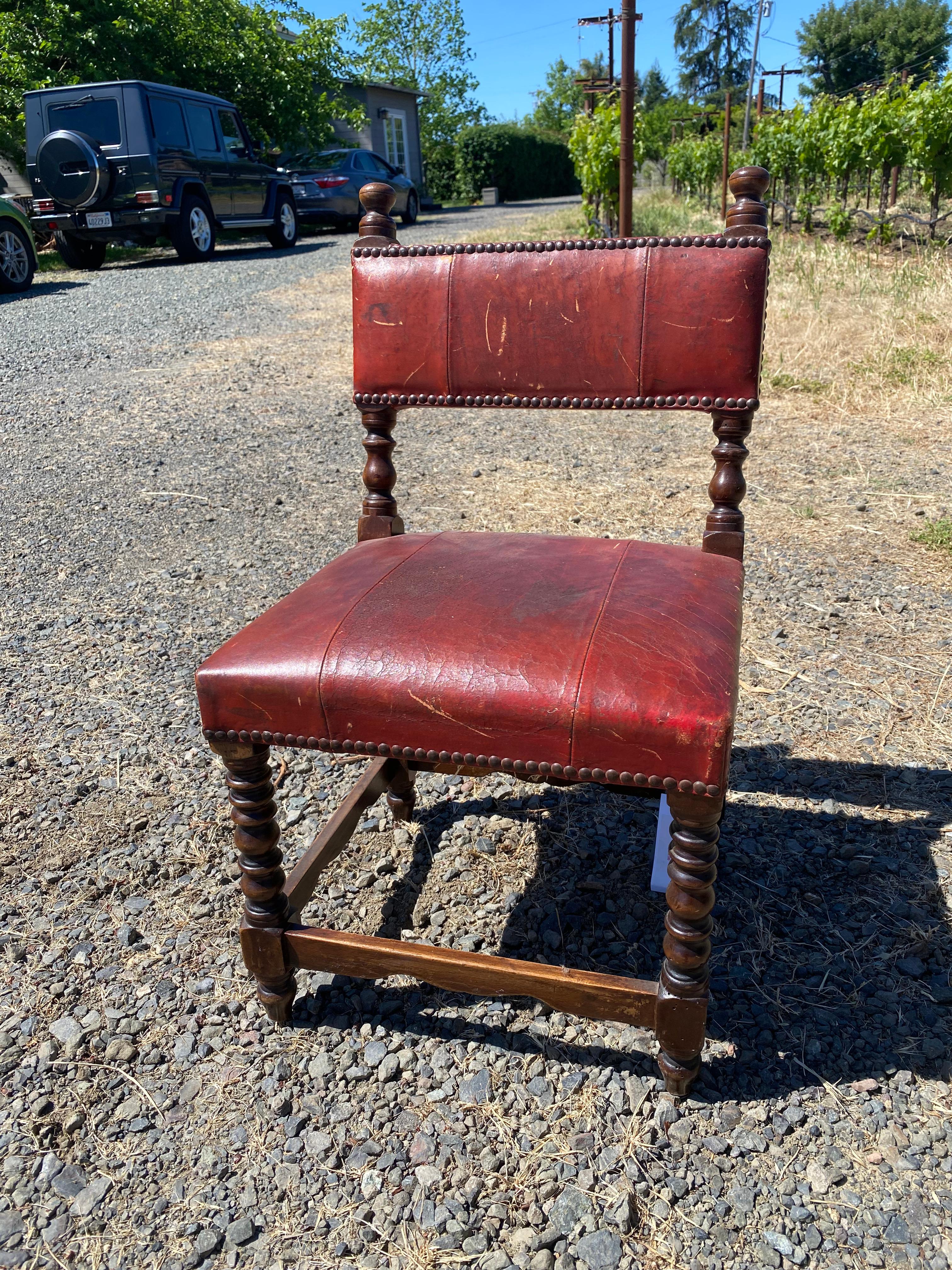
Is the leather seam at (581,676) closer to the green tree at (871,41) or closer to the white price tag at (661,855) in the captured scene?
the white price tag at (661,855)

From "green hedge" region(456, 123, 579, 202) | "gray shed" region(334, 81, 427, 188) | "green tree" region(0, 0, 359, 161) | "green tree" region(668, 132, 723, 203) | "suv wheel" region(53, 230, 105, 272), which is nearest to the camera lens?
"suv wheel" region(53, 230, 105, 272)

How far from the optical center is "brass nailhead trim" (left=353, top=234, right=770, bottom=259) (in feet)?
5.17

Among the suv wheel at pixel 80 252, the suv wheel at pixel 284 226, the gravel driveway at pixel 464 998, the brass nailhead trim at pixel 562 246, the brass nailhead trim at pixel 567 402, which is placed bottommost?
the gravel driveway at pixel 464 998

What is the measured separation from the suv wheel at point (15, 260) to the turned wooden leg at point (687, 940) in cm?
926

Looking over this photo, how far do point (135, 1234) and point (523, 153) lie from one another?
33.1 m

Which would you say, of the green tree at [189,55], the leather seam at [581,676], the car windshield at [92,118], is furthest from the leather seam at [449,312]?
the green tree at [189,55]

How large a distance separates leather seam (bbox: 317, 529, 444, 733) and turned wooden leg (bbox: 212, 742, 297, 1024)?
0.14 meters

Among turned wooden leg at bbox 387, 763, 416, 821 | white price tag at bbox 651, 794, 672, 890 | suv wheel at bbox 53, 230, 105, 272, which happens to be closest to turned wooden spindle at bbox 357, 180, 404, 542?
turned wooden leg at bbox 387, 763, 416, 821

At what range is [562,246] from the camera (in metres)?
1.70

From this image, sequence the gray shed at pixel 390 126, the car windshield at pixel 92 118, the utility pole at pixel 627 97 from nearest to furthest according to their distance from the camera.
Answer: the utility pole at pixel 627 97 < the car windshield at pixel 92 118 < the gray shed at pixel 390 126

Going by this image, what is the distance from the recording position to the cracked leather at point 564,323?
1.61 meters

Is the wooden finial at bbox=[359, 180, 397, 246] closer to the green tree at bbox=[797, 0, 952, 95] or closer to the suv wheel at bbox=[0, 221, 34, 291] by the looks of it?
the suv wheel at bbox=[0, 221, 34, 291]

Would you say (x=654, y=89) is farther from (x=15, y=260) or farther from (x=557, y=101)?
(x=15, y=260)

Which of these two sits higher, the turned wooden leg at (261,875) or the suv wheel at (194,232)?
the suv wheel at (194,232)
